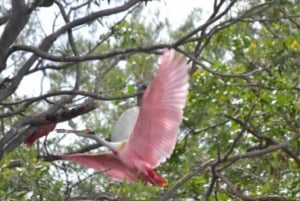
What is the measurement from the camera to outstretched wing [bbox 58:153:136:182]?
4.06 meters

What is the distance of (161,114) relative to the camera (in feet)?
12.3

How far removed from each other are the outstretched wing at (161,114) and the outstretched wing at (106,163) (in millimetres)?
74

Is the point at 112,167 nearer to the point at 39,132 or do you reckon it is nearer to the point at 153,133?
the point at 153,133

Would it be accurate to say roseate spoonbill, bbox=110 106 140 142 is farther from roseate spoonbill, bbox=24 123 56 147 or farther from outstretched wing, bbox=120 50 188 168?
roseate spoonbill, bbox=24 123 56 147

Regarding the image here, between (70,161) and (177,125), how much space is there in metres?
0.77

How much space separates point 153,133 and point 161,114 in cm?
13

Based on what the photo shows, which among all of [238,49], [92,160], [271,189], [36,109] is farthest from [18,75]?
[36,109]

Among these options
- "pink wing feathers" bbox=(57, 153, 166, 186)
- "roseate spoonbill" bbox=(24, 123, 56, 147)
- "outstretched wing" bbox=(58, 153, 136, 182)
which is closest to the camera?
"pink wing feathers" bbox=(57, 153, 166, 186)

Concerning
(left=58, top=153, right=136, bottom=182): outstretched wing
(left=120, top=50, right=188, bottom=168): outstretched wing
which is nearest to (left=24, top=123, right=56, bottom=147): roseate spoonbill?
(left=58, top=153, right=136, bottom=182): outstretched wing

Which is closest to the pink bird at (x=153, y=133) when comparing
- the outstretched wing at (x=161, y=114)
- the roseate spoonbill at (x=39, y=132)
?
the outstretched wing at (x=161, y=114)

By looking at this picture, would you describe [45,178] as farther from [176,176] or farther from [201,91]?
[201,91]

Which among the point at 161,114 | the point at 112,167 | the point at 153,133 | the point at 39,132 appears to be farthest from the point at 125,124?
the point at 39,132

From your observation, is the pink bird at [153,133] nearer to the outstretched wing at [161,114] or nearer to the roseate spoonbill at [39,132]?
the outstretched wing at [161,114]

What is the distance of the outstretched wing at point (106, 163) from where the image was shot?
13.3 feet
